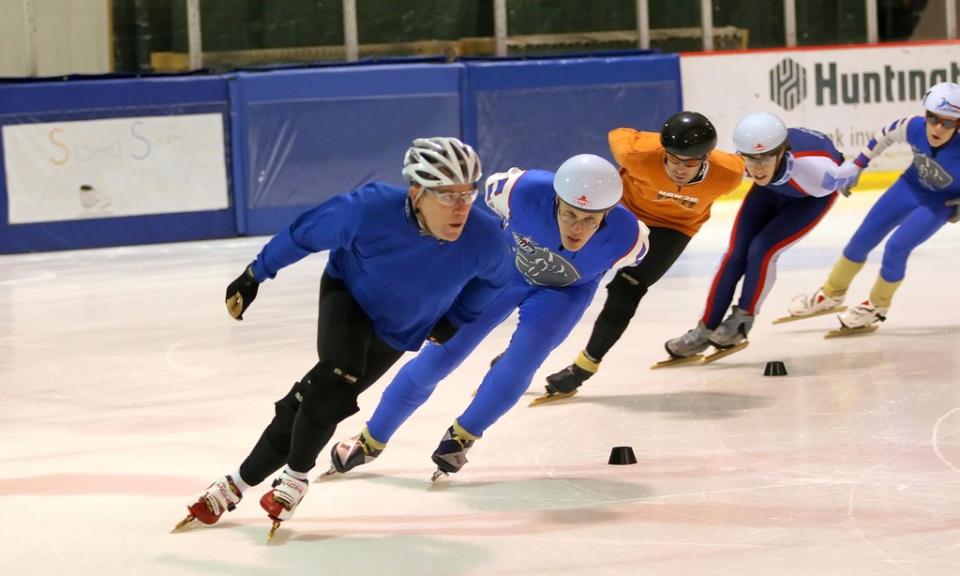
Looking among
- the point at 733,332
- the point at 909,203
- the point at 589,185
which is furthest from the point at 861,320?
the point at 589,185

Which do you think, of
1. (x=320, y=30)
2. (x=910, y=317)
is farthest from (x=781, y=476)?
(x=320, y=30)

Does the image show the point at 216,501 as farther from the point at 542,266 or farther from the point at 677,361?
the point at 677,361

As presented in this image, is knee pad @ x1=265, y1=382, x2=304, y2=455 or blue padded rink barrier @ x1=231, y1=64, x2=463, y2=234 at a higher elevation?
blue padded rink barrier @ x1=231, y1=64, x2=463, y2=234

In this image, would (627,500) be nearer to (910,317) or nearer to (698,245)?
(910,317)

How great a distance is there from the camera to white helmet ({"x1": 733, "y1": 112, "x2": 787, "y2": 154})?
19.9ft

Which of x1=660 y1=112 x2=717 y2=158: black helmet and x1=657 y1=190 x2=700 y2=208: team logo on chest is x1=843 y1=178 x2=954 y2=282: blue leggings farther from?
x1=660 y1=112 x2=717 y2=158: black helmet

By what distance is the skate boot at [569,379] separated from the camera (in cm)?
574

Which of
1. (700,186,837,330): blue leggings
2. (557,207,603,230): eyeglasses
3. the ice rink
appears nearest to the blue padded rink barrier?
the ice rink

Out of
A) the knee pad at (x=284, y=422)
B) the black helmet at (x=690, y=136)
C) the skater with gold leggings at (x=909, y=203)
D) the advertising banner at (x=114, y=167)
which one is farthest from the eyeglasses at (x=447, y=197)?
the advertising banner at (x=114, y=167)

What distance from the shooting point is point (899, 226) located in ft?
23.5

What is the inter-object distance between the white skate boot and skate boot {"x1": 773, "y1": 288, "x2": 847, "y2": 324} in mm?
220

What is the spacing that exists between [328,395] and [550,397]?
7.34ft

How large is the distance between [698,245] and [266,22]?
5.14m

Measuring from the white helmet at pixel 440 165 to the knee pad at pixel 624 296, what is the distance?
2.24 metres
